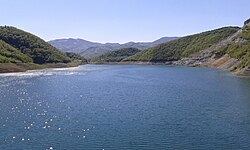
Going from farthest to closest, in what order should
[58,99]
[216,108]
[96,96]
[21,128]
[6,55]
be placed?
[6,55]
[96,96]
[58,99]
[216,108]
[21,128]

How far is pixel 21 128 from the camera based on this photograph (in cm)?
4850

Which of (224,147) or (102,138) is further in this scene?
(102,138)

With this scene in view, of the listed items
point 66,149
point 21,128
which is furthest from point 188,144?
point 21,128

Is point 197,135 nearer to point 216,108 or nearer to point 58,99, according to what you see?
point 216,108

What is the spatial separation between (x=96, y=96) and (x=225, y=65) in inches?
5173

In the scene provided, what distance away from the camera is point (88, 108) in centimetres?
6538

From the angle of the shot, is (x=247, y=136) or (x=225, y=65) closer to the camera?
(x=247, y=136)

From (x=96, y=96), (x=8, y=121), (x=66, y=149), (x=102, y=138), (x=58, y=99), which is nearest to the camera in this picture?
(x=66, y=149)

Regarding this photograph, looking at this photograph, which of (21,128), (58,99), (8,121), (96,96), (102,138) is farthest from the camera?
(96,96)

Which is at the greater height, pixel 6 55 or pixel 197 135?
pixel 6 55

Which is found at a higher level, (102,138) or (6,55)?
(6,55)

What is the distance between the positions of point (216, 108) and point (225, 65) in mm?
140022

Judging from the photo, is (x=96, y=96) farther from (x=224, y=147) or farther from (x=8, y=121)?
(x=224, y=147)

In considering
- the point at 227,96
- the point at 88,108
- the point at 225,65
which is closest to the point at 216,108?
the point at 227,96
